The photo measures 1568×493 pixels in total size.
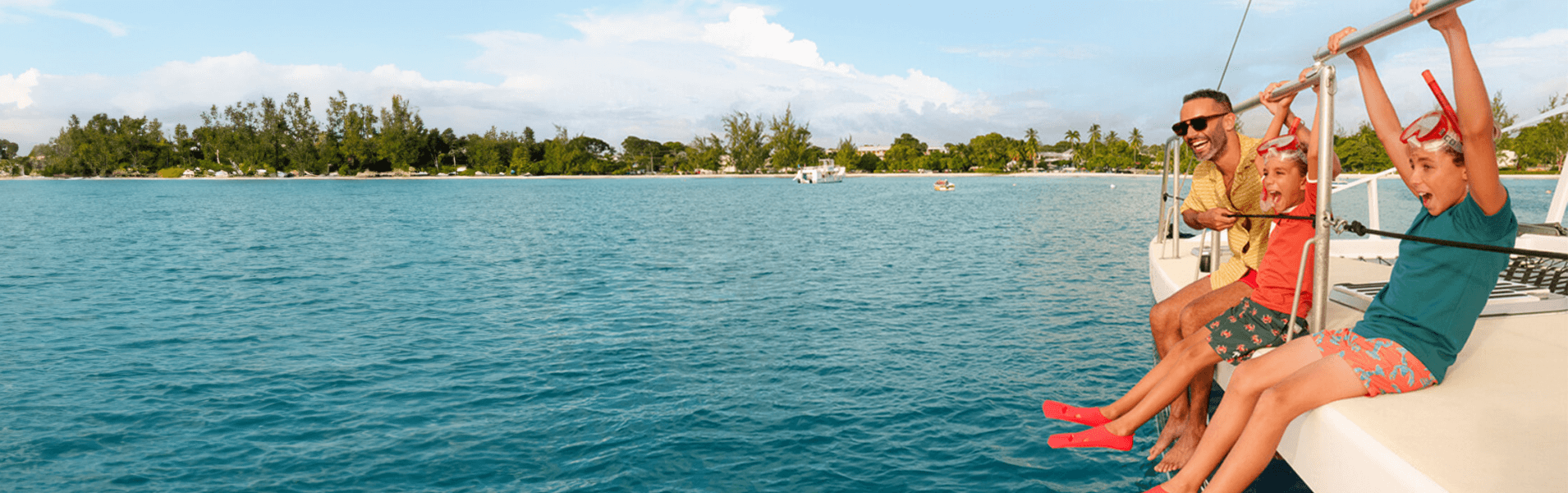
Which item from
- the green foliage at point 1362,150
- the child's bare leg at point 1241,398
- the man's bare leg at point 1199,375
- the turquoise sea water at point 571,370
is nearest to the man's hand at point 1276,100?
the man's bare leg at point 1199,375

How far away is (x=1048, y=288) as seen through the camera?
16172 mm

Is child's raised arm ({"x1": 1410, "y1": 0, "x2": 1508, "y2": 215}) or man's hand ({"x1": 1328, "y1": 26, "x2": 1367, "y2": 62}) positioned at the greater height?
man's hand ({"x1": 1328, "y1": 26, "x2": 1367, "y2": 62})

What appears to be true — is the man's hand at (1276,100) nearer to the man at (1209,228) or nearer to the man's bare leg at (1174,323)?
the man at (1209,228)

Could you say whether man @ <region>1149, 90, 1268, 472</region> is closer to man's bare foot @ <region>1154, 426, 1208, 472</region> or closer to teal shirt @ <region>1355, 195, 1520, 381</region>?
man's bare foot @ <region>1154, 426, 1208, 472</region>

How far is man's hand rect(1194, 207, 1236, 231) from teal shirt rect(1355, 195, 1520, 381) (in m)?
1.12

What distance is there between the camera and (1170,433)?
543 cm

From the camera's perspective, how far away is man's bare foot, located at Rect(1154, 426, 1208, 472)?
4910 millimetres

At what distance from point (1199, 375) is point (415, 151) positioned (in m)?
164

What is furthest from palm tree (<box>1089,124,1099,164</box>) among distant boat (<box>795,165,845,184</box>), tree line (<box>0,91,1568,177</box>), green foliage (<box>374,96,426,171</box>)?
green foliage (<box>374,96,426,171</box>)

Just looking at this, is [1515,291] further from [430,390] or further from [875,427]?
[430,390]

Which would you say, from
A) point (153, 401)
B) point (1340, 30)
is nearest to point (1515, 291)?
point (1340, 30)

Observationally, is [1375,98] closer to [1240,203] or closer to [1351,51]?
[1351,51]

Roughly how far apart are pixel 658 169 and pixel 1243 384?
552 ft

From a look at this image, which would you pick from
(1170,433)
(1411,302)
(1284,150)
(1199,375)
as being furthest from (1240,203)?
(1411,302)
